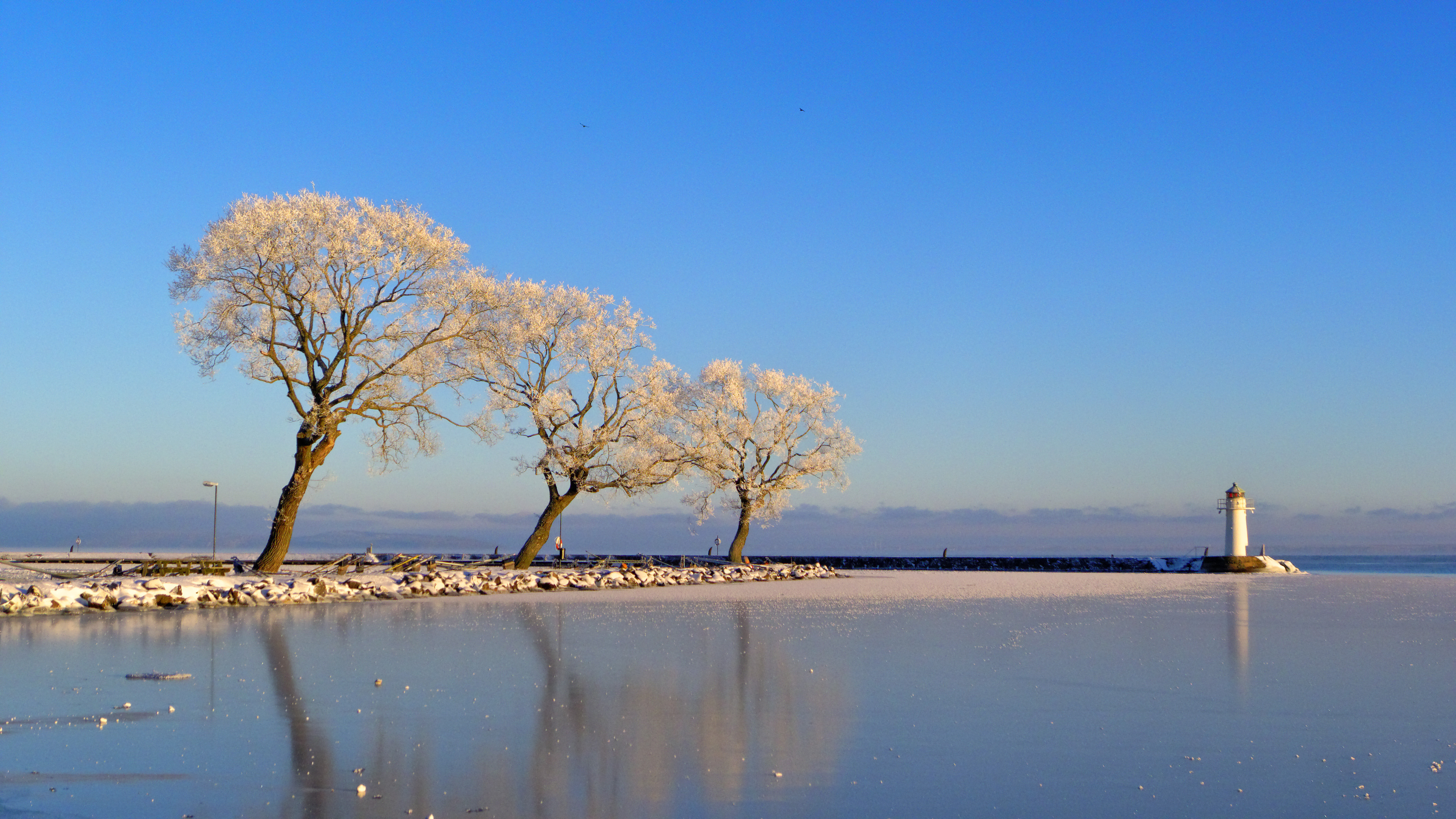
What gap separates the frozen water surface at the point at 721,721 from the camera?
498 cm

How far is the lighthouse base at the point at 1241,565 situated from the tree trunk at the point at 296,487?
140 ft

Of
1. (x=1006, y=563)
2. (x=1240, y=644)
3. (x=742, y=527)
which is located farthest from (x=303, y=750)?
(x=1006, y=563)

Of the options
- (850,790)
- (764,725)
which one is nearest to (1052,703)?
(764,725)

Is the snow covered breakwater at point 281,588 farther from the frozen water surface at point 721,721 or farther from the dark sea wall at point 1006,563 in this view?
the dark sea wall at point 1006,563

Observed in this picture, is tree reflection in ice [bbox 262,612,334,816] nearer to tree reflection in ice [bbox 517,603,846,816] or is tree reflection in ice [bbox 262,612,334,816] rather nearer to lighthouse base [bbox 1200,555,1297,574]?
tree reflection in ice [bbox 517,603,846,816]

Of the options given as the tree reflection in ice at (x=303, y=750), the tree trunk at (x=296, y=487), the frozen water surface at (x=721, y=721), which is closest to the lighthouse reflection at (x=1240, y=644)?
the frozen water surface at (x=721, y=721)

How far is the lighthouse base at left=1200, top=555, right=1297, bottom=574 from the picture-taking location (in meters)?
50.2

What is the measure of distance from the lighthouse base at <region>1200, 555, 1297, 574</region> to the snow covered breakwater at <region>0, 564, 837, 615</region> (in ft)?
109

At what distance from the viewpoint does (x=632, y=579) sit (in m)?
29.0

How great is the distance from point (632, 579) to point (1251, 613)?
53.0ft

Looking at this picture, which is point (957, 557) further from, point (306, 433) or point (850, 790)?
point (850, 790)

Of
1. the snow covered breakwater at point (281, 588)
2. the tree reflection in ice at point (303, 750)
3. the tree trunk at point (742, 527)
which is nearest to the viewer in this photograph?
the tree reflection in ice at point (303, 750)

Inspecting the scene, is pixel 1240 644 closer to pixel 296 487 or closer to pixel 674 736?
pixel 674 736

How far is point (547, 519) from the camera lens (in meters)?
33.1
